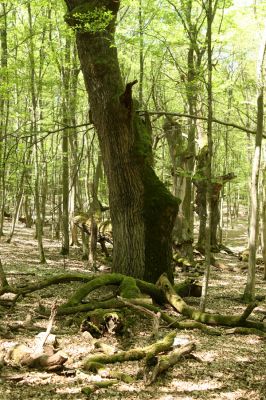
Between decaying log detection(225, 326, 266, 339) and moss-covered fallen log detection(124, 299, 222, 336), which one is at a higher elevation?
moss-covered fallen log detection(124, 299, 222, 336)

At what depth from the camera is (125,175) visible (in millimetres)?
8328

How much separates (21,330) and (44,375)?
156 cm

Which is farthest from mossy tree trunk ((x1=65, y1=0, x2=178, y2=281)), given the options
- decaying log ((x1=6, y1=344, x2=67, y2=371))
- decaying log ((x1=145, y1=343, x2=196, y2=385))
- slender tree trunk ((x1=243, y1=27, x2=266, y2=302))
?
decaying log ((x1=6, y1=344, x2=67, y2=371))

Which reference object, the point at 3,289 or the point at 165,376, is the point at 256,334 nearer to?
the point at 165,376

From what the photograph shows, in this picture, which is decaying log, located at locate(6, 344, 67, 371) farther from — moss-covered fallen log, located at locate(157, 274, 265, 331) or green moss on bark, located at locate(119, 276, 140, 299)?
moss-covered fallen log, located at locate(157, 274, 265, 331)

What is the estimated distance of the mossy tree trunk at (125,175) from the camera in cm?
825

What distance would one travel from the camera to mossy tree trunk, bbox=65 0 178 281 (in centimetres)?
825

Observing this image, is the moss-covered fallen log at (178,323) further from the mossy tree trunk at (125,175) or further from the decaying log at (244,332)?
the mossy tree trunk at (125,175)

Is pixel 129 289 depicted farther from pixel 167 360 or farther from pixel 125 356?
pixel 167 360

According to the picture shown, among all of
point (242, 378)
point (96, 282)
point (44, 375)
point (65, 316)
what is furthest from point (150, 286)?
point (44, 375)

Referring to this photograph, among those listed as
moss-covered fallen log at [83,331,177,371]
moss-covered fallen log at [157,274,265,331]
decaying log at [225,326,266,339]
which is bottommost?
decaying log at [225,326,266,339]

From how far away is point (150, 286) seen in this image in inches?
288

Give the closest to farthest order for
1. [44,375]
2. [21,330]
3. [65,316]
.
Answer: [44,375], [21,330], [65,316]

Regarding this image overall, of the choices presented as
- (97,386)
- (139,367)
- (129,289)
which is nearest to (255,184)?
(129,289)
